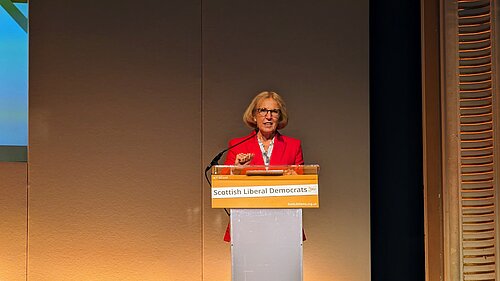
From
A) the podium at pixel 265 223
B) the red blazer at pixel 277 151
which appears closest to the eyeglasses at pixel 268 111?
the red blazer at pixel 277 151

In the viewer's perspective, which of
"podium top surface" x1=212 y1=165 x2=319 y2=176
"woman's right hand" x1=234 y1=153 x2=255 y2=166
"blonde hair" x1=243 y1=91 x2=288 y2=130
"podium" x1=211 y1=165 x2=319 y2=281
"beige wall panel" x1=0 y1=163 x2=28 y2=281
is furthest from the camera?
"beige wall panel" x1=0 y1=163 x2=28 y2=281

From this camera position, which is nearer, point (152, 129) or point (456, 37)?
point (456, 37)

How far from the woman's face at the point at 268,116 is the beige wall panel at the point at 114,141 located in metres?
0.95

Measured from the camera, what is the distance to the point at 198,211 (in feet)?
19.5

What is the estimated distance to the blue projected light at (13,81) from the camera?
5.87 metres

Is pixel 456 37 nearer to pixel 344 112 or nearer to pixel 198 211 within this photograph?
pixel 344 112

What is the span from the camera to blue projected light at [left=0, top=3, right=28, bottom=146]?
19.2 feet

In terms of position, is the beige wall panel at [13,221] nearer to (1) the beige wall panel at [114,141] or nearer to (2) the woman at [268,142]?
(1) the beige wall panel at [114,141]

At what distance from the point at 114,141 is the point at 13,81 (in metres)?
0.84

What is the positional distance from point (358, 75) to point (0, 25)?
8.54ft

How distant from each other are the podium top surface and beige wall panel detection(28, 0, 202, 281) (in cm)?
177

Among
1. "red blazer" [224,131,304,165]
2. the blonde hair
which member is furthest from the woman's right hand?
the blonde hair

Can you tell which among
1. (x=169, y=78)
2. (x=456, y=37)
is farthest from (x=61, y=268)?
(x=456, y=37)

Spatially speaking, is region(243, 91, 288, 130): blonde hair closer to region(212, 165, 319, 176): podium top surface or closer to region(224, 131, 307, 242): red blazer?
region(224, 131, 307, 242): red blazer
